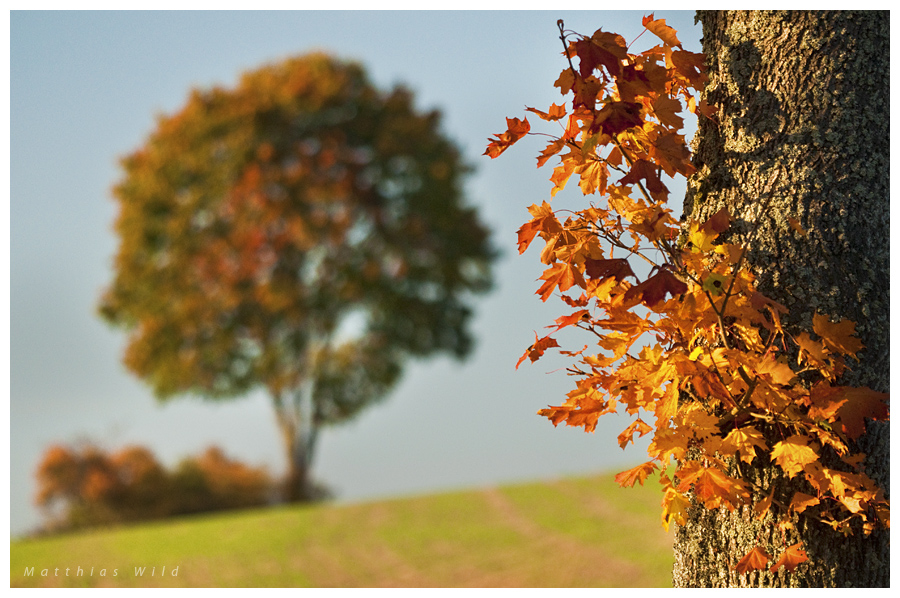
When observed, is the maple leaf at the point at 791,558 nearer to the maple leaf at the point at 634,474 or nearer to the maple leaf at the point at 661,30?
the maple leaf at the point at 634,474

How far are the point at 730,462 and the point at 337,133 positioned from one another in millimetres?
9291

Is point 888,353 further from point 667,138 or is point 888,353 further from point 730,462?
point 667,138

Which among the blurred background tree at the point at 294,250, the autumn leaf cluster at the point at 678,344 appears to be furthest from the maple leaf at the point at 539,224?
the blurred background tree at the point at 294,250

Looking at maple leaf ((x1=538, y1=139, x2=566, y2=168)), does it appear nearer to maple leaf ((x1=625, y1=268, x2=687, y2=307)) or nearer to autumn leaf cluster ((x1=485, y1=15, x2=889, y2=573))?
autumn leaf cluster ((x1=485, y1=15, x2=889, y2=573))

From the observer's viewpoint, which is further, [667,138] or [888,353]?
[888,353]

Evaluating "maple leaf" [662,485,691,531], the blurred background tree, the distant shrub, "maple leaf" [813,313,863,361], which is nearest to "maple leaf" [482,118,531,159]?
"maple leaf" [813,313,863,361]

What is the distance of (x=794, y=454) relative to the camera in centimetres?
142

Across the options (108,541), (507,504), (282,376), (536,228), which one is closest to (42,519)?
(108,541)

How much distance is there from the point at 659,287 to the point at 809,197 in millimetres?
672

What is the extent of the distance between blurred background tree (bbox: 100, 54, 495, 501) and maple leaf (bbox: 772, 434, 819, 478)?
8581mm

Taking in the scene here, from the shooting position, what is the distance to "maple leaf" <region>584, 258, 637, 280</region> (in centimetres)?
136

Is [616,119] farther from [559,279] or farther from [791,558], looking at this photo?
[791,558]

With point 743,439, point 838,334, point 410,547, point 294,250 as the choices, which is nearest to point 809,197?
point 838,334

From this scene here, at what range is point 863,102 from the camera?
1723mm
